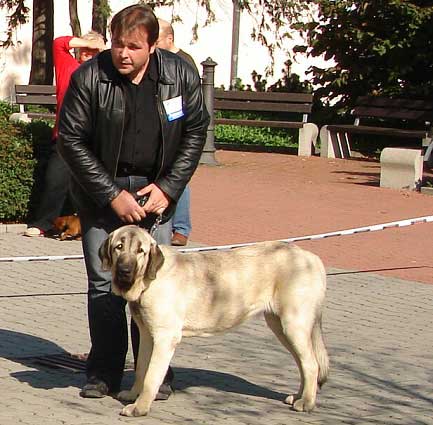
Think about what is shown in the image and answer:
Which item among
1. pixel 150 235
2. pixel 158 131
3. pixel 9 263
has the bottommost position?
pixel 9 263

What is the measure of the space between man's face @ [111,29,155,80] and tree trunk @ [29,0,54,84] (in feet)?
68.8

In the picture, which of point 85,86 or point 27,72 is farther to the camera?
point 27,72

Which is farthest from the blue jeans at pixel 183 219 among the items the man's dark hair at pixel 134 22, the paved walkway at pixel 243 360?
the man's dark hair at pixel 134 22

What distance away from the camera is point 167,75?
19.9 ft

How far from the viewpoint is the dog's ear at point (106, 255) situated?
5637 mm

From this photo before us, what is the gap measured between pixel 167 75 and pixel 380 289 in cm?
421

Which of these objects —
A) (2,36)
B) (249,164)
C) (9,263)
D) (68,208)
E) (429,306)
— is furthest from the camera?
(2,36)

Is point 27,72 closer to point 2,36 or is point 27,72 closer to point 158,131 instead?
point 2,36

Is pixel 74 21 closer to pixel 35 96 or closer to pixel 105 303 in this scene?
pixel 35 96

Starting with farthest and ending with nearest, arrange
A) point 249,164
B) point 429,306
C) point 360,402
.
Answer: point 249,164 < point 429,306 < point 360,402

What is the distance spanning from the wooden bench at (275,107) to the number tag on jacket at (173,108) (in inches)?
554

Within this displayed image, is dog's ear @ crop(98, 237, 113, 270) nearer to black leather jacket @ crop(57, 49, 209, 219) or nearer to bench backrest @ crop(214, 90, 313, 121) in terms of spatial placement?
black leather jacket @ crop(57, 49, 209, 219)

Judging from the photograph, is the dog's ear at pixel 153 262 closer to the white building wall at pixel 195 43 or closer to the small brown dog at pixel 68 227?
the small brown dog at pixel 68 227

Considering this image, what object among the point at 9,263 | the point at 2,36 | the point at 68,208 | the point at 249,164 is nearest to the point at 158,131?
the point at 9,263
